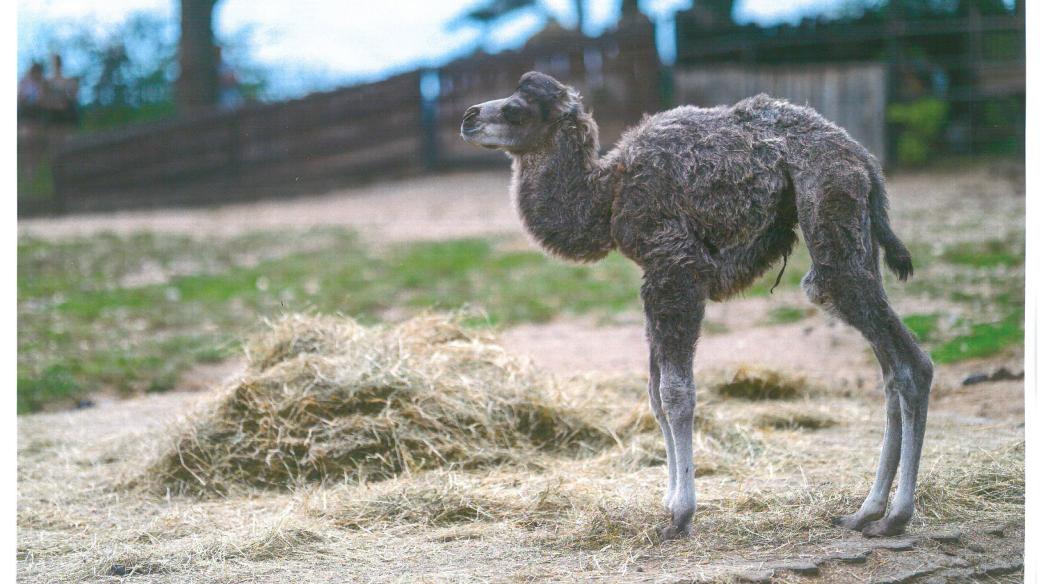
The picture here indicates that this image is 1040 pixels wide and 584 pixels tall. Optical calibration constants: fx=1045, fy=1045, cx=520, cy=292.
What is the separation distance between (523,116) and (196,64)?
16501mm

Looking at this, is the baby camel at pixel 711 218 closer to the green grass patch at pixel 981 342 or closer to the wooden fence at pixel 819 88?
the green grass patch at pixel 981 342

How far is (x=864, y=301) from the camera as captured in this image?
4500mm

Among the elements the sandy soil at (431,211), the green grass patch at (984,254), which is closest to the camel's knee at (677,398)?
the green grass patch at (984,254)

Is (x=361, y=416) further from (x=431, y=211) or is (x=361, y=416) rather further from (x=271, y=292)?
(x=431, y=211)

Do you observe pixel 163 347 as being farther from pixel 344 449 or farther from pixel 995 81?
pixel 995 81

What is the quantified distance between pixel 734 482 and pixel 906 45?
14.6 meters

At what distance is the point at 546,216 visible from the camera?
5027mm

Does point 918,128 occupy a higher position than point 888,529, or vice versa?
point 918,128

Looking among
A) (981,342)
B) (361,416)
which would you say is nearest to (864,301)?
(361,416)

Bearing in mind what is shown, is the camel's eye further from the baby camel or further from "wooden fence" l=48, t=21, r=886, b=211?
"wooden fence" l=48, t=21, r=886, b=211

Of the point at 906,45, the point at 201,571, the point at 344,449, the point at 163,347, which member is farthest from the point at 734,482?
the point at 906,45

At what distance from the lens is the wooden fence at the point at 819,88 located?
16.8 m

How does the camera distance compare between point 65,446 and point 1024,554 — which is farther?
point 65,446

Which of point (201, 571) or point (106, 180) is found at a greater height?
point (106, 180)
